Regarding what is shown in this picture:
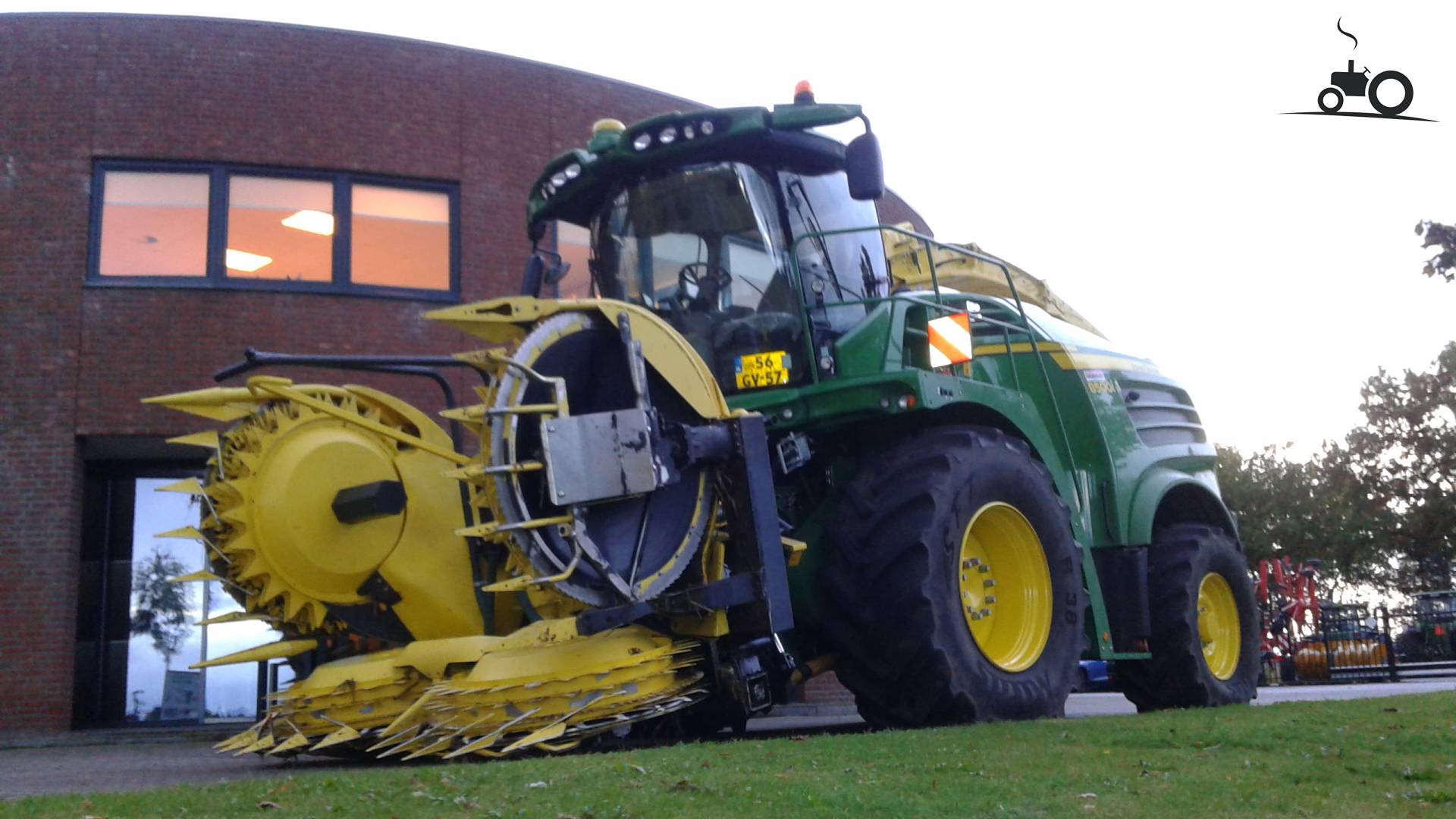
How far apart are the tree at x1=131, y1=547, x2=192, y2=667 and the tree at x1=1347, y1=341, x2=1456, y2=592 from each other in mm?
35692

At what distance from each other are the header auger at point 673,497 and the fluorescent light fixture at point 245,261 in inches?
252

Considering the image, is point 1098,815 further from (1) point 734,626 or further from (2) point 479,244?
(2) point 479,244

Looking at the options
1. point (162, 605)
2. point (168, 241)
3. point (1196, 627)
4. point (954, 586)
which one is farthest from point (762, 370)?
point (162, 605)

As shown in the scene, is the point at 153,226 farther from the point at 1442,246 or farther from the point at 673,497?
the point at 1442,246

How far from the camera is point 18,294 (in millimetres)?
13133

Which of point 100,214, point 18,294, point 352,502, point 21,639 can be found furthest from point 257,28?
point 352,502

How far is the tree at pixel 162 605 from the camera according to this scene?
1477cm

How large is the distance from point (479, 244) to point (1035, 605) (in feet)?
28.6

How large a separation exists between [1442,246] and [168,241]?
1293 cm

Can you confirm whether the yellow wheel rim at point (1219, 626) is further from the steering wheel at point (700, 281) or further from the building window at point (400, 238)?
the building window at point (400, 238)

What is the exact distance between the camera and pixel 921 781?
4.77 m

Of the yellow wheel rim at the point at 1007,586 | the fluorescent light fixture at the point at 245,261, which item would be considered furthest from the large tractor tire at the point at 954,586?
the fluorescent light fixture at the point at 245,261

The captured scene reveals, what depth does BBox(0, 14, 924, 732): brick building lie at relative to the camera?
42.7 ft

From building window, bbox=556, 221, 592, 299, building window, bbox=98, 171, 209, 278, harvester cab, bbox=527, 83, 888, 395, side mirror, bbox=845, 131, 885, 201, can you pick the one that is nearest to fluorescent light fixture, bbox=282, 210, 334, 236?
building window, bbox=98, 171, 209, 278
